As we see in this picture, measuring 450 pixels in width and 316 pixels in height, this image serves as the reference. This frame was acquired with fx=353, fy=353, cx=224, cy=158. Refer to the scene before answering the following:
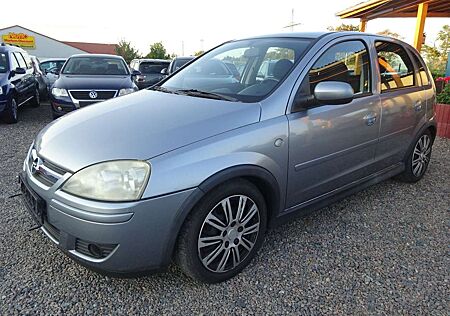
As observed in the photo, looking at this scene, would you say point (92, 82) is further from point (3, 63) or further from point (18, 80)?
point (3, 63)

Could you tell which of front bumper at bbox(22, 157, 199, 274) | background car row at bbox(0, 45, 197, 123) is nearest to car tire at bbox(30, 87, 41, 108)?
background car row at bbox(0, 45, 197, 123)

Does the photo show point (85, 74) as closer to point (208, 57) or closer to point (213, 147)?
point (208, 57)

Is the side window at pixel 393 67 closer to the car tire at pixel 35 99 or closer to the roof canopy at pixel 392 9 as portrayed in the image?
the roof canopy at pixel 392 9

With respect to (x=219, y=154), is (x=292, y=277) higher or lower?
lower

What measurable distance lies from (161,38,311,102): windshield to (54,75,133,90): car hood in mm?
3753

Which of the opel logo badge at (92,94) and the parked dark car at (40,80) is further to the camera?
the parked dark car at (40,80)

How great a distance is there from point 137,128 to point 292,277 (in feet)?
4.58

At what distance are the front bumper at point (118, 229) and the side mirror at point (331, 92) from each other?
1148 mm

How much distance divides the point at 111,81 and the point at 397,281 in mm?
6147

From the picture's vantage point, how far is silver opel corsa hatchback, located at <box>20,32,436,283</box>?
188cm

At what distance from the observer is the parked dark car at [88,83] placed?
255 inches

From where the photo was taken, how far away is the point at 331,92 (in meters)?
2.42

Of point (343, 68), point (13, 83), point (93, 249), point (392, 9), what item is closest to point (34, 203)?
point (93, 249)

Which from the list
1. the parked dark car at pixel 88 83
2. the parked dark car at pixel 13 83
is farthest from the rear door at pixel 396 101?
the parked dark car at pixel 13 83
